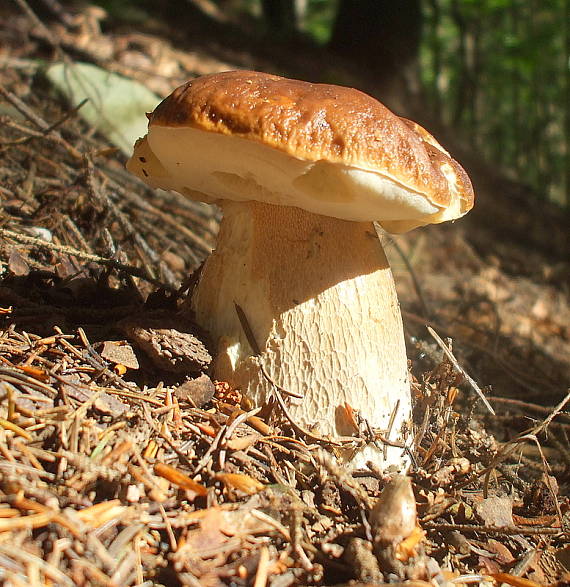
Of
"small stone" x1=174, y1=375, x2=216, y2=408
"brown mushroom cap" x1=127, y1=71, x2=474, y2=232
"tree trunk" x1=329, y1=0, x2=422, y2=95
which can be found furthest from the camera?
"tree trunk" x1=329, y1=0, x2=422, y2=95

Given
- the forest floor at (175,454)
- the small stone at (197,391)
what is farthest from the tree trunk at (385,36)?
the small stone at (197,391)

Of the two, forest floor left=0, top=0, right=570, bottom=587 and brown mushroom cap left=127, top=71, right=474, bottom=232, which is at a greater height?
brown mushroom cap left=127, top=71, right=474, bottom=232

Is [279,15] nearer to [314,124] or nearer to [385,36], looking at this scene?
[385,36]

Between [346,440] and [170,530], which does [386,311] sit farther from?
[170,530]

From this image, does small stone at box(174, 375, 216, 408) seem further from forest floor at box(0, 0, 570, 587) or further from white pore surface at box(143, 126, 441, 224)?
white pore surface at box(143, 126, 441, 224)

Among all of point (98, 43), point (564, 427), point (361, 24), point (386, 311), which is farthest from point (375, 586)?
point (361, 24)

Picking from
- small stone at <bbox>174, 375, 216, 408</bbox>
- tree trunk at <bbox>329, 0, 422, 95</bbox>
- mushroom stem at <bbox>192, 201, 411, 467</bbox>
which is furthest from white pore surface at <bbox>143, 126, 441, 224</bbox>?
tree trunk at <bbox>329, 0, 422, 95</bbox>

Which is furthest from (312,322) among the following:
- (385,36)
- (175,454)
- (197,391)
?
(385,36)
